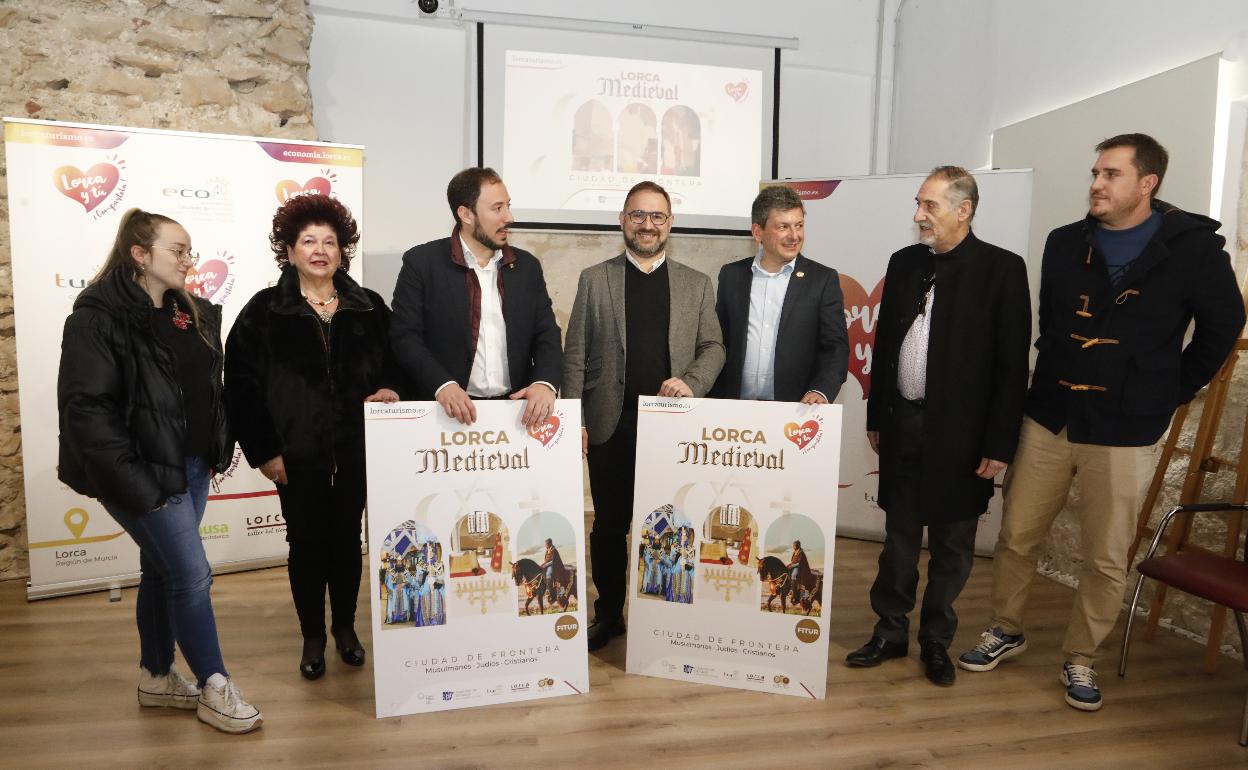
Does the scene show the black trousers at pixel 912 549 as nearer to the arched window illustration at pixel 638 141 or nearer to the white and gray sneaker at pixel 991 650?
the white and gray sneaker at pixel 991 650

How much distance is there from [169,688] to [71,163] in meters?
2.21

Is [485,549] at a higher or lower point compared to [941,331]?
lower

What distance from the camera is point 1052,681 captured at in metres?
2.95

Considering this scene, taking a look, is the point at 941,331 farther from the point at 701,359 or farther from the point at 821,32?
the point at 821,32

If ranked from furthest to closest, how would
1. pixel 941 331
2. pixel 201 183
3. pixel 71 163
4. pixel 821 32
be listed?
pixel 821 32, pixel 201 183, pixel 71 163, pixel 941 331

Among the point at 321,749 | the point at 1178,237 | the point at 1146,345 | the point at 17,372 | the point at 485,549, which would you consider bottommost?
the point at 321,749

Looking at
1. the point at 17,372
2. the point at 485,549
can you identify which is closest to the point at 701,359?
the point at 485,549

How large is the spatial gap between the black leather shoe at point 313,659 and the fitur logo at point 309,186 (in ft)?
6.60

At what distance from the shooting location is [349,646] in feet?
9.71

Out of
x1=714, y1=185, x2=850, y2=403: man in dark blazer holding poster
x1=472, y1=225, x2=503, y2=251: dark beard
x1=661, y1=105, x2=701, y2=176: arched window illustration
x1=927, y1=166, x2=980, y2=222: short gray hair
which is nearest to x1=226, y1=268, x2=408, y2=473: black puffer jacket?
x1=472, y1=225, x2=503, y2=251: dark beard

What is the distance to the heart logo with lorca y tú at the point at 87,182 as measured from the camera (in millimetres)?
3490

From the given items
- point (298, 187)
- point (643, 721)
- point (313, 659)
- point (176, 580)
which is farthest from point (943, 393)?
point (298, 187)

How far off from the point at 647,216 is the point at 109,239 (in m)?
2.39

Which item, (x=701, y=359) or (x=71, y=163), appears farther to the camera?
(x=71, y=163)
